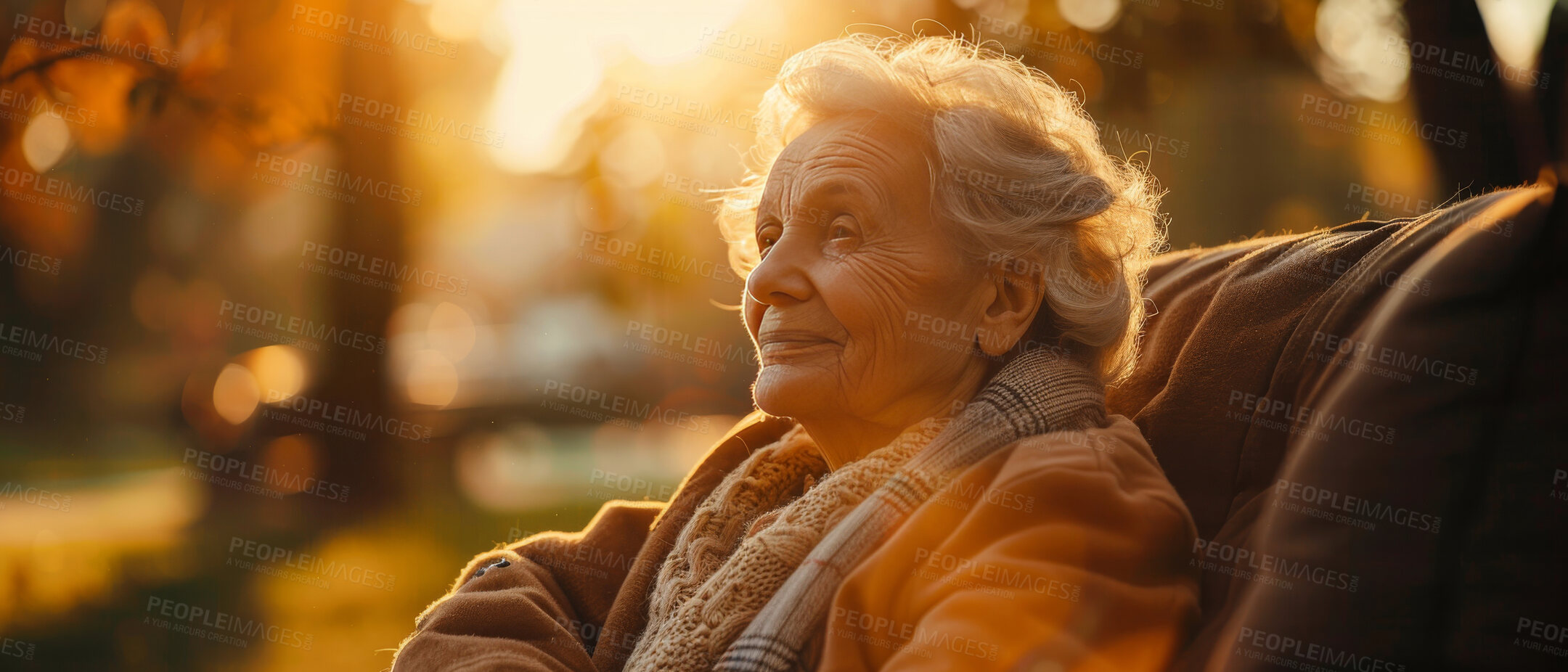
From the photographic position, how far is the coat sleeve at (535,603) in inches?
71.5

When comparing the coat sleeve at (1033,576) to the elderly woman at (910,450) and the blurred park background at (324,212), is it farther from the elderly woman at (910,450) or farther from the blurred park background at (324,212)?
the blurred park background at (324,212)

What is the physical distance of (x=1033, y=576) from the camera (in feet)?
4.50

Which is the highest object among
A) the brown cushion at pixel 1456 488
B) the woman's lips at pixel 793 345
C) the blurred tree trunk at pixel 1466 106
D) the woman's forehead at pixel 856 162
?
the blurred tree trunk at pixel 1466 106

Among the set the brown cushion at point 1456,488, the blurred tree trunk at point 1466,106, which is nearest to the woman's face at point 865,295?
the brown cushion at point 1456,488

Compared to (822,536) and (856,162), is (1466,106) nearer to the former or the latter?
(856,162)

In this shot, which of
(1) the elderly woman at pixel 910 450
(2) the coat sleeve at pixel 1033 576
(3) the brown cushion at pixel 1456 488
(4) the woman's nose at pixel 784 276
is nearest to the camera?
(3) the brown cushion at pixel 1456 488

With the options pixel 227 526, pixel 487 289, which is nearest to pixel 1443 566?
pixel 227 526

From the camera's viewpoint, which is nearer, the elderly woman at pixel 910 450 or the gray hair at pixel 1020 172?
the elderly woman at pixel 910 450

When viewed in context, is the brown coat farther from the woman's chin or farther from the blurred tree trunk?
the blurred tree trunk

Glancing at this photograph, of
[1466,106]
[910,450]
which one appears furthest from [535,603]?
[1466,106]

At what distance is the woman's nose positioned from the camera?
192 cm

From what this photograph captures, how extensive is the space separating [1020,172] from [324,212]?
4.04m

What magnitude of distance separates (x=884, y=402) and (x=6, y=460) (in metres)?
5.55

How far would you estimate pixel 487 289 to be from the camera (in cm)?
720
